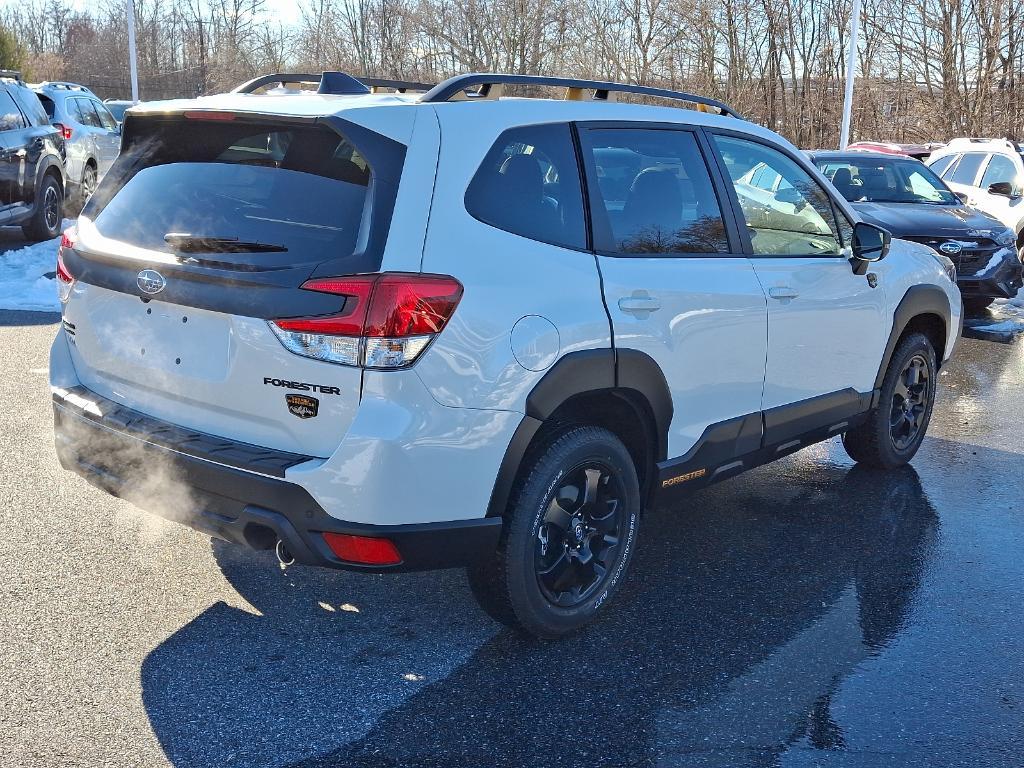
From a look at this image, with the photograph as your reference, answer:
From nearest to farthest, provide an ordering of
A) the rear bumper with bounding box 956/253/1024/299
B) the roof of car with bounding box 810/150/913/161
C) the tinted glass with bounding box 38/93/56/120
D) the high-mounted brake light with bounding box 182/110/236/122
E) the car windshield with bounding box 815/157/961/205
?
the high-mounted brake light with bounding box 182/110/236/122, the rear bumper with bounding box 956/253/1024/299, the car windshield with bounding box 815/157/961/205, the roof of car with bounding box 810/150/913/161, the tinted glass with bounding box 38/93/56/120

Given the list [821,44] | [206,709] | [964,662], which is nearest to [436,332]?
[206,709]

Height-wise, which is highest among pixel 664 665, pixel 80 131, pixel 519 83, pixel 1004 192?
pixel 80 131

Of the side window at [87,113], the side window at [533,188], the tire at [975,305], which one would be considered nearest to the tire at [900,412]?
the side window at [533,188]

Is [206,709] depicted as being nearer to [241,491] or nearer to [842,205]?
[241,491]

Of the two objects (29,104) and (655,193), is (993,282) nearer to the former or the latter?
(655,193)

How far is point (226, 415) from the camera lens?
10.4 ft

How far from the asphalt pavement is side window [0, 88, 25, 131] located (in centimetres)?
879

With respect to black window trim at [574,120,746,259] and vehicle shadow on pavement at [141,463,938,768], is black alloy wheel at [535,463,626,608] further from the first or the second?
black window trim at [574,120,746,259]

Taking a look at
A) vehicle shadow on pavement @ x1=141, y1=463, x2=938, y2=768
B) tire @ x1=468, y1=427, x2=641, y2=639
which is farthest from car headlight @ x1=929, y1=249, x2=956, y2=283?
tire @ x1=468, y1=427, x2=641, y2=639

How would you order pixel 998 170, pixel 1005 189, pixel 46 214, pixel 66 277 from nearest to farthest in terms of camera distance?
1. pixel 66 277
2. pixel 1005 189
3. pixel 46 214
4. pixel 998 170

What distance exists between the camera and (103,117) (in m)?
17.6

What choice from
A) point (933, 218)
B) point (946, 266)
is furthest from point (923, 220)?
point (946, 266)

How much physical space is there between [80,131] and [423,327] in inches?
588

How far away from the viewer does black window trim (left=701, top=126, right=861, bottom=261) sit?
4.20 meters
